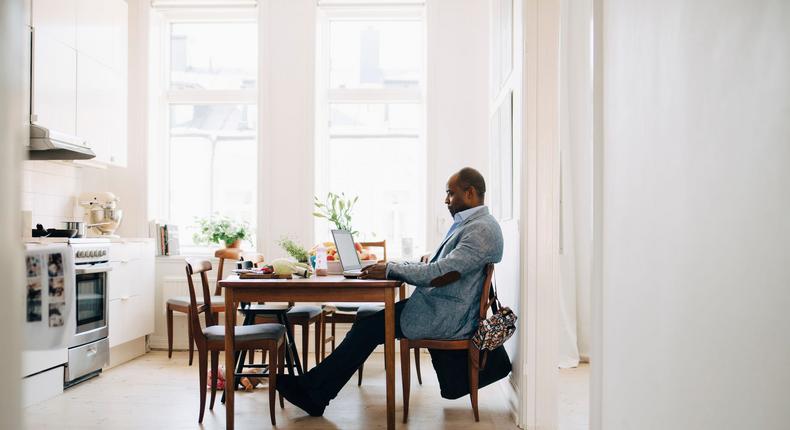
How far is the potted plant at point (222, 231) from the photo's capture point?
5.33 m

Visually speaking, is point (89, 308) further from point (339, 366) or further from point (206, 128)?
point (206, 128)

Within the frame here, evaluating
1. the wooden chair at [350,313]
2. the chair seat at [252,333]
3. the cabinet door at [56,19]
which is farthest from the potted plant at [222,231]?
the chair seat at [252,333]

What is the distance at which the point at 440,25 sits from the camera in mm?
5316

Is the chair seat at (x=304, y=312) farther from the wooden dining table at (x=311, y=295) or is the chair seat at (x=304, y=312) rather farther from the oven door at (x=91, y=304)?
the oven door at (x=91, y=304)

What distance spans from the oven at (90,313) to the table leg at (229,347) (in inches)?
55.3

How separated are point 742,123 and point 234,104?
520 centimetres

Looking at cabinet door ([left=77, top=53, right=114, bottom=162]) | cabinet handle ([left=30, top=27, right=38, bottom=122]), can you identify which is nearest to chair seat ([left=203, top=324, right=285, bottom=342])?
cabinet handle ([left=30, top=27, right=38, bottom=122])

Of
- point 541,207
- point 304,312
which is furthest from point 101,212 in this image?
point 541,207

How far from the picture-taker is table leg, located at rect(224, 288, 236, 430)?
297 centimetres

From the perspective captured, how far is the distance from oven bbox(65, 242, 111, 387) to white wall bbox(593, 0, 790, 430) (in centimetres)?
345

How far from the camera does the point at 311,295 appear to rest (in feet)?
10.0

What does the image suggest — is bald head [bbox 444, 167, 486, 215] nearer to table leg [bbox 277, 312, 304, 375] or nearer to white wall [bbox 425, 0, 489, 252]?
table leg [bbox 277, 312, 304, 375]

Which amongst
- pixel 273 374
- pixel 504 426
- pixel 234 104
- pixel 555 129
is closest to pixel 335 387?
pixel 273 374

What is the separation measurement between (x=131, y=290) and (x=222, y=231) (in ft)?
3.09
